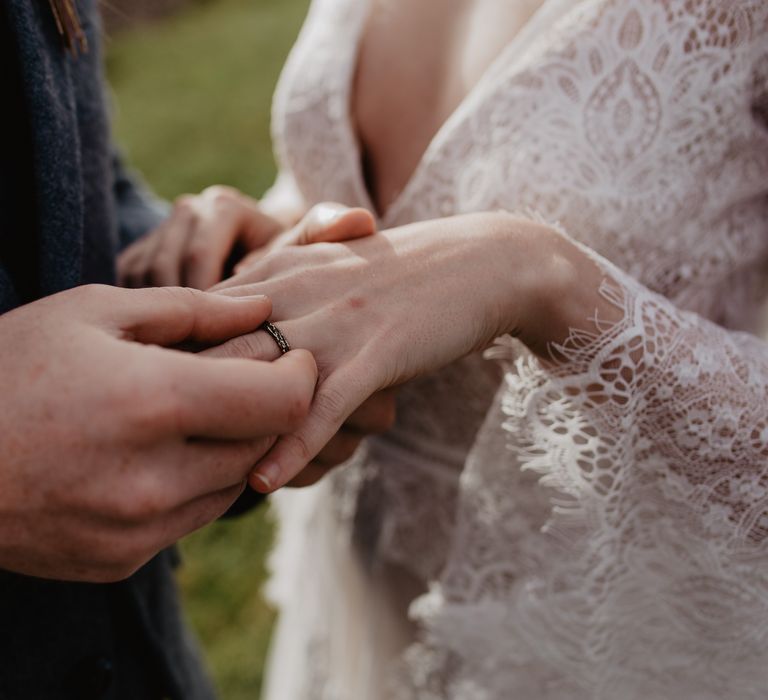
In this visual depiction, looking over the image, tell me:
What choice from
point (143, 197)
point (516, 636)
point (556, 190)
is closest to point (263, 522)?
point (143, 197)

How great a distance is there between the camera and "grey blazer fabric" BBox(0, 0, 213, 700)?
0.78m

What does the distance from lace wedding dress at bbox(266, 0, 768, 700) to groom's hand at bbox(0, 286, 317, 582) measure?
1.31 ft

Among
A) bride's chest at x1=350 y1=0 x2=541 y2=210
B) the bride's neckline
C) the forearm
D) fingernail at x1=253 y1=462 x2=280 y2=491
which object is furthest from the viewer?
the forearm

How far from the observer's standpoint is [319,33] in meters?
1.15

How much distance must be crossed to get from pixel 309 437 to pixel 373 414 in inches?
7.9

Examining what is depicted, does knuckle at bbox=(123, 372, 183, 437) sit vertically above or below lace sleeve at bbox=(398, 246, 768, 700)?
above

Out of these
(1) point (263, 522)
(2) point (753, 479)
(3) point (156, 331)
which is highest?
(3) point (156, 331)

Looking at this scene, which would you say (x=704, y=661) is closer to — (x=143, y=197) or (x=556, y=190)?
(x=556, y=190)

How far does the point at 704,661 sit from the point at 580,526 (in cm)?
28

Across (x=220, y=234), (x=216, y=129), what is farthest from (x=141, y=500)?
(x=216, y=129)

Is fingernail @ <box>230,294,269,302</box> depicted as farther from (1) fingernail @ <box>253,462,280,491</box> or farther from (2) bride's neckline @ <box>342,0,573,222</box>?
(2) bride's neckline @ <box>342,0,573,222</box>

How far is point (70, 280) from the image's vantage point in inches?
32.8

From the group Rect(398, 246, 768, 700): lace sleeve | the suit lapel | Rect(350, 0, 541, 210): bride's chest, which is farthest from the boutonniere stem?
Rect(398, 246, 768, 700): lace sleeve

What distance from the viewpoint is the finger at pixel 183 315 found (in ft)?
1.97
